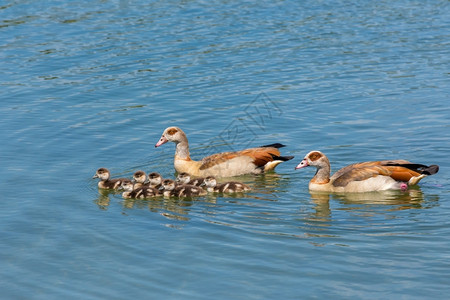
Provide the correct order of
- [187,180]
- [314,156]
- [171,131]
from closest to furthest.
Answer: [314,156]
[187,180]
[171,131]

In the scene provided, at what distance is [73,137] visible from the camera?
16.2 meters

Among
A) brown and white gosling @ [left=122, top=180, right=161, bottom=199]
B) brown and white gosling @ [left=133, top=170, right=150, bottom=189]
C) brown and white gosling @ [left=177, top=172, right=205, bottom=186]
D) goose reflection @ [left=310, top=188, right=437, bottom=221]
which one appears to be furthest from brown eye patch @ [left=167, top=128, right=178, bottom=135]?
goose reflection @ [left=310, top=188, right=437, bottom=221]

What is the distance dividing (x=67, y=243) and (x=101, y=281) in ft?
4.78

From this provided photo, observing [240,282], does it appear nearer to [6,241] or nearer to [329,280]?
[329,280]

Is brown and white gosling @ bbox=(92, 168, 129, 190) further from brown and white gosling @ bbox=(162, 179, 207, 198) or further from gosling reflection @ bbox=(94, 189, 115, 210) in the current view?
brown and white gosling @ bbox=(162, 179, 207, 198)

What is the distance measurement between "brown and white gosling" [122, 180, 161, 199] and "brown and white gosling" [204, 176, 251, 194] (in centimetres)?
86

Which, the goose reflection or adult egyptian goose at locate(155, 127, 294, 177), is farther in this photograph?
adult egyptian goose at locate(155, 127, 294, 177)

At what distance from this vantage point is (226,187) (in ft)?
43.4

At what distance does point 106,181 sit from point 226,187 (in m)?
2.05

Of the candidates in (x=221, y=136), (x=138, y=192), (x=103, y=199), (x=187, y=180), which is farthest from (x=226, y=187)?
(x=221, y=136)

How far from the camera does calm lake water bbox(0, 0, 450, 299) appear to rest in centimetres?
1005

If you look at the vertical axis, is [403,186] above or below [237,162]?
below

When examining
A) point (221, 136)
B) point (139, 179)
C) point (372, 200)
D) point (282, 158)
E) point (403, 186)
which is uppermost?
point (221, 136)

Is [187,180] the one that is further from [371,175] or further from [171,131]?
[371,175]
